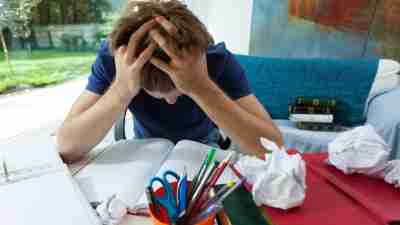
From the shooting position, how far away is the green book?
0.50 metres

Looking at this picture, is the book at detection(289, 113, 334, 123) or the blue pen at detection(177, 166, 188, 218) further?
the book at detection(289, 113, 334, 123)

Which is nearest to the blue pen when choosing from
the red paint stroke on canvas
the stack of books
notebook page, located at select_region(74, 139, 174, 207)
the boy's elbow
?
notebook page, located at select_region(74, 139, 174, 207)

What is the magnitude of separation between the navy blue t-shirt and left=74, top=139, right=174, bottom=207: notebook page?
21 cm

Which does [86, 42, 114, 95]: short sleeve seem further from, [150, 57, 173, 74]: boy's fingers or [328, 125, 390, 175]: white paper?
[328, 125, 390, 175]: white paper

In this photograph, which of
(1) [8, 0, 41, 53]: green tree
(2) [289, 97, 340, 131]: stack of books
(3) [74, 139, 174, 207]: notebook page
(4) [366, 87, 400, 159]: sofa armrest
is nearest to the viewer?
(3) [74, 139, 174, 207]: notebook page

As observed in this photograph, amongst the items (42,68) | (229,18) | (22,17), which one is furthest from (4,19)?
(229,18)

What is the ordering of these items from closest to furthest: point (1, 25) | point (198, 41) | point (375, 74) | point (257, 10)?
point (198, 41) → point (1, 25) → point (375, 74) → point (257, 10)

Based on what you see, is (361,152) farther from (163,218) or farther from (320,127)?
(320,127)

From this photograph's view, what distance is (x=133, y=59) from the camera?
703 millimetres

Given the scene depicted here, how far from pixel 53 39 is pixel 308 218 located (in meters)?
1.65

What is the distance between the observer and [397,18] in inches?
61.8

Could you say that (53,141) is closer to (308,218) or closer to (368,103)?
(308,218)

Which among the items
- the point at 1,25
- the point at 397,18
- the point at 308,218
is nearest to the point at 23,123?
the point at 1,25

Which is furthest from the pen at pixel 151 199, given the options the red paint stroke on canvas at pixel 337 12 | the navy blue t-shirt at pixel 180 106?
the red paint stroke on canvas at pixel 337 12
